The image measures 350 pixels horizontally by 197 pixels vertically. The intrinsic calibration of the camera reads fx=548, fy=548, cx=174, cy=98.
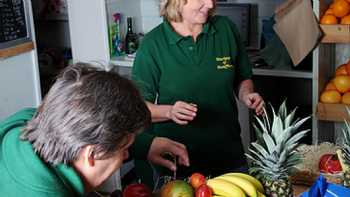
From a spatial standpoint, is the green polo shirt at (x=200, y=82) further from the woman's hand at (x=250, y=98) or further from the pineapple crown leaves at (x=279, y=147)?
the pineapple crown leaves at (x=279, y=147)

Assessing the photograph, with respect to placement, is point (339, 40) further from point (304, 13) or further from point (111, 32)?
point (111, 32)

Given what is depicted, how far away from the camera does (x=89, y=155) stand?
1.11 meters

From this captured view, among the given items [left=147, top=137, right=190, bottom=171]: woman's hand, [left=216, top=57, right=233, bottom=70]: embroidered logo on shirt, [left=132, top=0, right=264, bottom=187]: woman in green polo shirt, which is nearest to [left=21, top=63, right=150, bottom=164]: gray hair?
[left=147, top=137, right=190, bottom=171]: woman's hand

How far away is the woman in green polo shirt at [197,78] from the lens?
1.99 m

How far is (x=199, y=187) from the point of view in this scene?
147 cm

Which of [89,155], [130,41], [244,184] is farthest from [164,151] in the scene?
[130,41]

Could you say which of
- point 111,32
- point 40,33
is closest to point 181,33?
point 111,32

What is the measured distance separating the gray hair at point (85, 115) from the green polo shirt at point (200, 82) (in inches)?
32.9

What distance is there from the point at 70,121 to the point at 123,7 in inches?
92.7

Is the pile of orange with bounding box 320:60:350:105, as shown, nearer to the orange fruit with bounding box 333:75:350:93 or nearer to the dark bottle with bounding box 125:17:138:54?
the orange fruit with bounding box 333:75:350:93

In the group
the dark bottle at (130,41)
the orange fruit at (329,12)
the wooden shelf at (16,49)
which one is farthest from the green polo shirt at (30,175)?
the dark bottle at (130,41)

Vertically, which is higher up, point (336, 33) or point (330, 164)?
point (336, 33)

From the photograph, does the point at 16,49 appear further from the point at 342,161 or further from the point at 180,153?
the point at 342,161

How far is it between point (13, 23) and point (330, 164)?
1904mm
